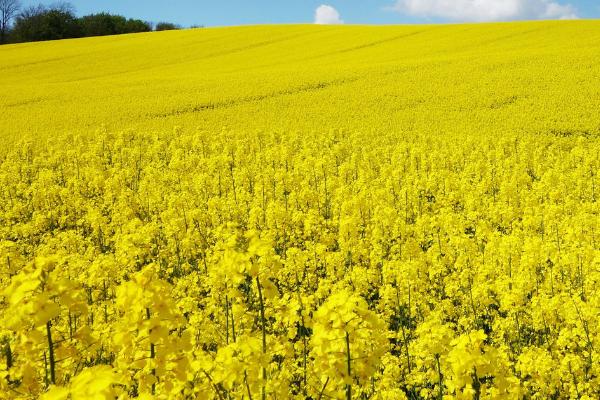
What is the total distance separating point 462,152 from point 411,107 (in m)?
7.71

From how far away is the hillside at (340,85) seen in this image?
20.5 m

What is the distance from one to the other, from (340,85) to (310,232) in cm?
1863

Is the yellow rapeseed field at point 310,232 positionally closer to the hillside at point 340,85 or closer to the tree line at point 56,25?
the hillside at point 340,85

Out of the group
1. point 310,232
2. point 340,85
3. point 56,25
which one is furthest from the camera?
point 56,25

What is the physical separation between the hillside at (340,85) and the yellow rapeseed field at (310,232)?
0.19 metres

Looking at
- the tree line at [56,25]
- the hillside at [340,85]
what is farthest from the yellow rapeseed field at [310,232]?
the tree line at [56,25]

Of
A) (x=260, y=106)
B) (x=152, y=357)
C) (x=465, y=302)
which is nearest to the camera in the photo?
(x=152, y=357)

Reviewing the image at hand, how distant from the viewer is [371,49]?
38.4m

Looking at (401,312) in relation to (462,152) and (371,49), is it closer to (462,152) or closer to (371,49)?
(462,152)

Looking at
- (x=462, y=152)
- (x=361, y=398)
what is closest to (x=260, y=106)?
(x=462, y=152)

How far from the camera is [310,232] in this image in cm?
907

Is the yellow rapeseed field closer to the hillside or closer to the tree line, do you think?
the hillside

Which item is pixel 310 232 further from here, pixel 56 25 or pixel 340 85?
pixel 56 25

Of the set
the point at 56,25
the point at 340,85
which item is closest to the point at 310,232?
the point at 340,85
